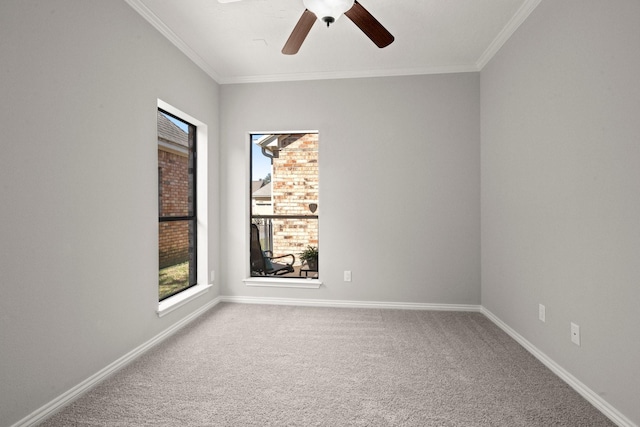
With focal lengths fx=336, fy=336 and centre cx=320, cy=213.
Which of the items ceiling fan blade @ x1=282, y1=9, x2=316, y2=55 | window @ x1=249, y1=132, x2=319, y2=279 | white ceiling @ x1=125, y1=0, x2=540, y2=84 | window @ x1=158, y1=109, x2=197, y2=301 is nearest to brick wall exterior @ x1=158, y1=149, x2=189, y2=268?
window @ x1=158, y1=109, x2=197, y2=301

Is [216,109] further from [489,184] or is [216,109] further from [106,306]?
[489,184]

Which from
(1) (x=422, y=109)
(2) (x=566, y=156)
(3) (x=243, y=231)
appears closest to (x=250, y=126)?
(3) (x=243, y=231)

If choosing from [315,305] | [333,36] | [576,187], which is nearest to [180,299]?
[315,305]

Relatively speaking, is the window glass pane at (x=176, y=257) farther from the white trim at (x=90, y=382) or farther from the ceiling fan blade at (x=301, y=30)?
the ceiling fan blade at (x=301, y=30)

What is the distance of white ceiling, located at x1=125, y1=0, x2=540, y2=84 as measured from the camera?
2.61 metres

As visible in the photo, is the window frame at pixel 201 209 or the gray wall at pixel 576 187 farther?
the window frame at pixel 201 209

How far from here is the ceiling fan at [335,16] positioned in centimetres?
193

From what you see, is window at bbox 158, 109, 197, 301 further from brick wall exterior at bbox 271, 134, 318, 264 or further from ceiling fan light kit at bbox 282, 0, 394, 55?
brick wall exterior at bbox 271, 134, 318, 264

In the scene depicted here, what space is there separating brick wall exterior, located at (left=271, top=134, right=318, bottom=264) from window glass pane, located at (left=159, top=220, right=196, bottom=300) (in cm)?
230

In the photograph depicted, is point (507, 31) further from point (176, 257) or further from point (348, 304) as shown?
point (176, 257)

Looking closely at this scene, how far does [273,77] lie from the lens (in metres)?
3.92

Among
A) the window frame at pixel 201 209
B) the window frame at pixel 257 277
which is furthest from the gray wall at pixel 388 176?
the window frame at pixel 201 209

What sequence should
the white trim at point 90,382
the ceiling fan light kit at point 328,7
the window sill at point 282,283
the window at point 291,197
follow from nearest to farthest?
1. the white trim at point 90,382
2. the ceiling fan light kit at point 328,7
3. the window sill at point 282,283
4. the window at point 291,197

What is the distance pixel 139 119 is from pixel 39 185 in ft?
3.27
